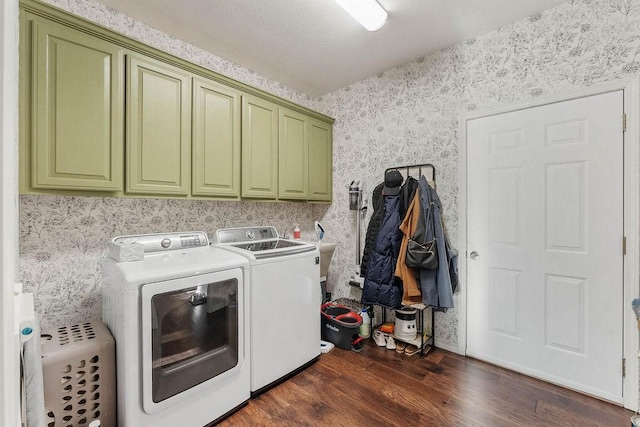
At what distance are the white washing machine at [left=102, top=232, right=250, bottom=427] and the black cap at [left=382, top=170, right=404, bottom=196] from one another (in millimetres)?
1458

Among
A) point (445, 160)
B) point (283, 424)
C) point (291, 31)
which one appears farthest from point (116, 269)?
point (445, 160)

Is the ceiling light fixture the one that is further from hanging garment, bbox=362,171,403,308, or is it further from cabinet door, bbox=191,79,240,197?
hanging garment, bbox=362,171,403,308

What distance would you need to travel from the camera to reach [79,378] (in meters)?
1.40

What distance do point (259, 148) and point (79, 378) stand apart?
1.90 m

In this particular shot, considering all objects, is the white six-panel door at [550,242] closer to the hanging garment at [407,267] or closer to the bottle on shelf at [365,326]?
the hanging garment at [407,267]

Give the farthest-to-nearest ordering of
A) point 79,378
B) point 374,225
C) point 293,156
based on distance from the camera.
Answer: point 293,156 < point 374,225 < point 79,378

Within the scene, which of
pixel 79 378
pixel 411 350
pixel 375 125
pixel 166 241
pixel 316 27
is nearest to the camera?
pixel 79 378

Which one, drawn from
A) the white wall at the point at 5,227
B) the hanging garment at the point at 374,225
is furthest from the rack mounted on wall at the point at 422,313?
the white wall at the point at 5,227

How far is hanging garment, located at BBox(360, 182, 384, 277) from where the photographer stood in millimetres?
2678

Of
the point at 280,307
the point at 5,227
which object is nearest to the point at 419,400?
the point at 280,307

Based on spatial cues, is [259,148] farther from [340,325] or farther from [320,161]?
[340,325]

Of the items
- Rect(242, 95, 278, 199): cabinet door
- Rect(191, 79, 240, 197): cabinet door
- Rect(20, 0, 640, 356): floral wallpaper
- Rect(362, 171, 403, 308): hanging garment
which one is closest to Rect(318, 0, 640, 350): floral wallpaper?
Rect(20, 0, 640, 356): floral wallpaper

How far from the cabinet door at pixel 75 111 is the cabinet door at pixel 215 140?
0.48 meters

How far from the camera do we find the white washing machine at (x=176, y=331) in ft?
4.62
